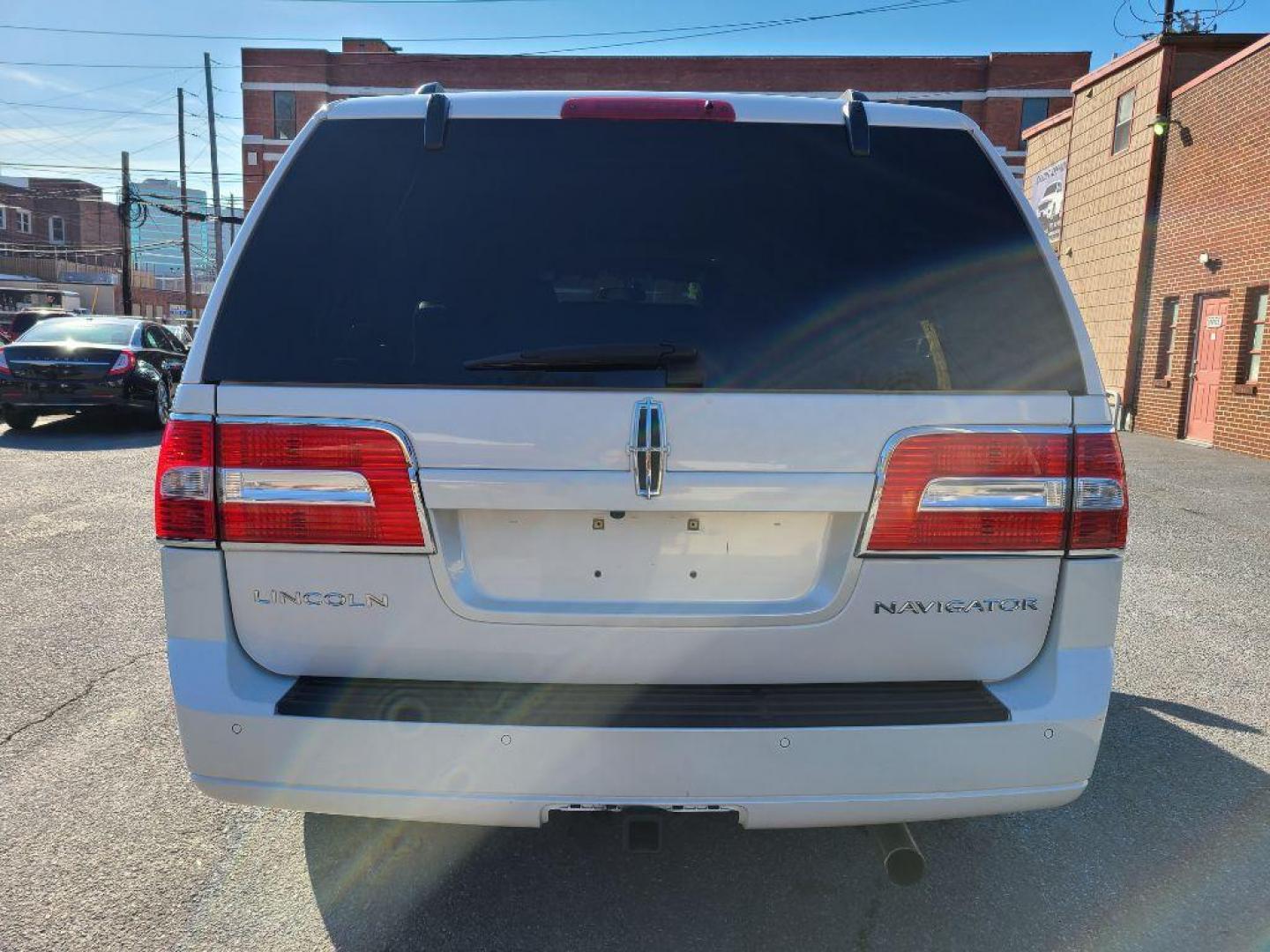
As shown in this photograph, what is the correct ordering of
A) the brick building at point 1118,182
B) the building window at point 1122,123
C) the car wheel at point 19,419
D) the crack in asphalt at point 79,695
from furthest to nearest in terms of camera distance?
the building window at point 1122,123 → the brick building at point 1118,182 → the car wheel at point 19,419 → the crack in asphalt at point 79,695

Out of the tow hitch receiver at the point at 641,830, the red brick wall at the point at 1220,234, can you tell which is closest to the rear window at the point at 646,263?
the tow hitch receiver at the point at 641,830

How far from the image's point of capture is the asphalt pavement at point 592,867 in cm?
250

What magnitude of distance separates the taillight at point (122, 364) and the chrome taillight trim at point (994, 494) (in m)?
12.7

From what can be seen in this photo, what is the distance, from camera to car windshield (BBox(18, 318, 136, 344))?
1275cm

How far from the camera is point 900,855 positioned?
234 cm

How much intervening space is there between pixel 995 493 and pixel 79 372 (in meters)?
12.9

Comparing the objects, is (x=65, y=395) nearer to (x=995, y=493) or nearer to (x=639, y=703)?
(x=639, y=703)

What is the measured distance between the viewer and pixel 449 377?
2.09m

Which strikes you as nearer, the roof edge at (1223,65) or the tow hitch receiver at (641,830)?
the tow hitch receiver at (641,830)

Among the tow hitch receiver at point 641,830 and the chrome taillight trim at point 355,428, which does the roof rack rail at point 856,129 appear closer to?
the chrome taillight trim at point 355,428

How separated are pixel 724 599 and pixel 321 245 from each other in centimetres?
124

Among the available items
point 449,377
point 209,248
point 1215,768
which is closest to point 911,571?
point 449,377

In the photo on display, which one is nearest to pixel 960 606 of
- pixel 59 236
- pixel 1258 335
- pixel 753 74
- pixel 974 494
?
pixel 974 494

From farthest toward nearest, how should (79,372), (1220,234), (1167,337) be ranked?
(1167,337) < (1220,234) < (79,372)
